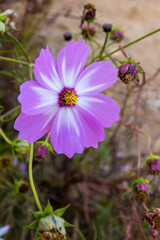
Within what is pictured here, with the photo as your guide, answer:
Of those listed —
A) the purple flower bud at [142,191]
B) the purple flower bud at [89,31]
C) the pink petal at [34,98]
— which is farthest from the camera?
the purple flower bud at [89,31]

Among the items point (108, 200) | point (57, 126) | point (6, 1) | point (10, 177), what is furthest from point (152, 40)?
point (57, 126)

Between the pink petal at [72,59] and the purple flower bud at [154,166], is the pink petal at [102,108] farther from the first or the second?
the purple flower bud at [154,166]

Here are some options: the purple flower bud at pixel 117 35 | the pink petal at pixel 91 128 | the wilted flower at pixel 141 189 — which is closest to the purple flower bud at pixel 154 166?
the wilted flower at pixel 141 189

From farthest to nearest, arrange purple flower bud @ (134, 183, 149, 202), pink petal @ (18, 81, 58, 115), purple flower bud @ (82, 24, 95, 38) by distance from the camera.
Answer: purple flower bud @ (82, 24, 95, 38) → purple flower bud @ (134, 183, 149, 202) → pink petal @ (18, 81, 58, 115)

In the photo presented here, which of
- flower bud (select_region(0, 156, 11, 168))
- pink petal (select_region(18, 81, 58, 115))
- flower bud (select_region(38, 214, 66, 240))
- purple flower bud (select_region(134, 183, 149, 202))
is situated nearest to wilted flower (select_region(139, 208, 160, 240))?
purple flower bud (select_region(134, 183, 149, 202))

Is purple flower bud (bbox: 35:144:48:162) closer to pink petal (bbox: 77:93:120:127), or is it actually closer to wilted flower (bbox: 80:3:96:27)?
pink petal (bbox: 77:93:120:127)

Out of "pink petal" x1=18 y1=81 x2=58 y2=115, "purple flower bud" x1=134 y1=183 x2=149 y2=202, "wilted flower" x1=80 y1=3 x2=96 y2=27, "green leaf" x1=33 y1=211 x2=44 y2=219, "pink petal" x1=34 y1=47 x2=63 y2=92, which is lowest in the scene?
"purple flower bud" x1=134 y1=183 x2=149 y2=202
